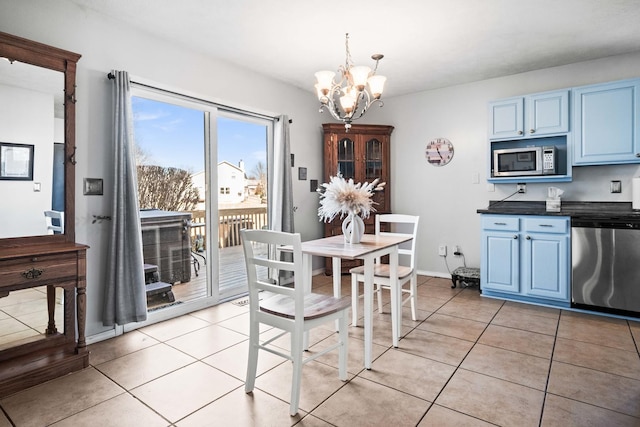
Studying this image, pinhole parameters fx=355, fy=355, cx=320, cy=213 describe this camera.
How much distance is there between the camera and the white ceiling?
8.77 ft

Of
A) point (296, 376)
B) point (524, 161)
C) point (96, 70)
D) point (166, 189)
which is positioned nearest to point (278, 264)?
point (296, 376)

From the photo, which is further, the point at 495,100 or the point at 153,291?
the point at 495,100

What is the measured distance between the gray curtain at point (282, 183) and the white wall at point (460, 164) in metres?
1.66

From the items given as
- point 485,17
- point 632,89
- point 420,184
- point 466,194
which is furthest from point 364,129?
point 632,89

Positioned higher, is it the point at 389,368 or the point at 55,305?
the point at 55,305

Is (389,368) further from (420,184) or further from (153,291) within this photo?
(420,184)

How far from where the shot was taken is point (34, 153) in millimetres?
2438

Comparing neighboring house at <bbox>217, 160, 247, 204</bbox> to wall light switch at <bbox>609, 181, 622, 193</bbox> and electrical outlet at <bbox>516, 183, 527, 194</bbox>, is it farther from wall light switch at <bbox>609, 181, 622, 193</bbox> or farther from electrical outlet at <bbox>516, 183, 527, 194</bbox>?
wall light switch at <bbox>609, 181, 622, 193</bbox>

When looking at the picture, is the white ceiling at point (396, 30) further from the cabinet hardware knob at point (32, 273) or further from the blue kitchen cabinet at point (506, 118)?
the cabinet hardware knob at point (32, 273)

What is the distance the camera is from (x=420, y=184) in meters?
4.98

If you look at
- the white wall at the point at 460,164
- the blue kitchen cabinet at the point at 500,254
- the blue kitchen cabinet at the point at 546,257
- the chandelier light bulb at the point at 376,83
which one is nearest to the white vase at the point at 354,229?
the chandelier light bulb at the point at 376,83

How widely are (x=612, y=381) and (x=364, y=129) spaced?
12.3ft

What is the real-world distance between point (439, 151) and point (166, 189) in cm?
344

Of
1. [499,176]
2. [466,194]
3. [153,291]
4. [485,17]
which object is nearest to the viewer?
[485,17]
